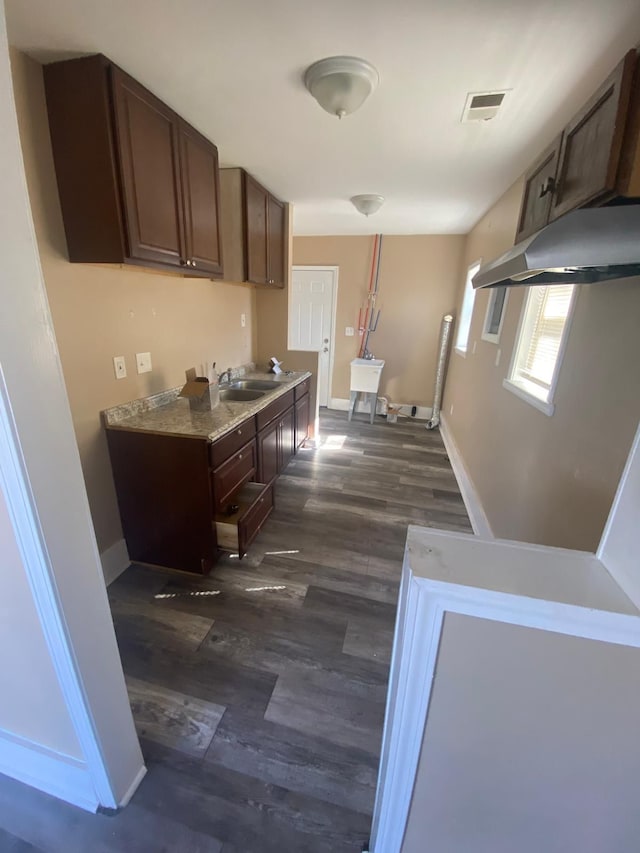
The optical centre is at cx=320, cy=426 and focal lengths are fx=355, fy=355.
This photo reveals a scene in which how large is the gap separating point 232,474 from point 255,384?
119 centimetres

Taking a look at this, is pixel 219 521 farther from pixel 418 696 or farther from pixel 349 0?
pixel 349 0

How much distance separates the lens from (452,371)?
14.3 feet

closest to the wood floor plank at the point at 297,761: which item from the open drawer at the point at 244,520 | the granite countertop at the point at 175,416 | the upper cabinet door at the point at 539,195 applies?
the open drawer at the point at 244,520

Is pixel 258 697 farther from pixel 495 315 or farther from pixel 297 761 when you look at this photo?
pixel 495 315

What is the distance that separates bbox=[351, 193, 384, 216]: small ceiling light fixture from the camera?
2.88 metres

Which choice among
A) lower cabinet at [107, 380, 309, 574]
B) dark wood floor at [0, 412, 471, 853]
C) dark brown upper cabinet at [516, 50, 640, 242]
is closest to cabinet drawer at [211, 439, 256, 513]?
lower cabinet at [107, 380, 309, 574]

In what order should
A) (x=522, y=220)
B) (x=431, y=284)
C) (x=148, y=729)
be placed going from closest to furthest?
1. (x=148, y=729)
2. (x=522, y=220)
3. (x=431, y=284)

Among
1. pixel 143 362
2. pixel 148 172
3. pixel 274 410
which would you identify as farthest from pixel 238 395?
pixel 148 172

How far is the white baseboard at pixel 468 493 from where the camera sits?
96.9 inches

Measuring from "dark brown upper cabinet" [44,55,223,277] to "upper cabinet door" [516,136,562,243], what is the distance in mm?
1681

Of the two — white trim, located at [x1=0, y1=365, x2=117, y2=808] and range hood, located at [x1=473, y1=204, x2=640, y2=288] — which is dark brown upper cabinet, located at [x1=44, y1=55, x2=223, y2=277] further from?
range hood, located at [x1=473, y1=204, x2=640, y2=288]

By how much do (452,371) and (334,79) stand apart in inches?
134

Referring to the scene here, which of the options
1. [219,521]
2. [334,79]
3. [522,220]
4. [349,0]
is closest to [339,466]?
[219,521]

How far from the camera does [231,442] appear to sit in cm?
199
